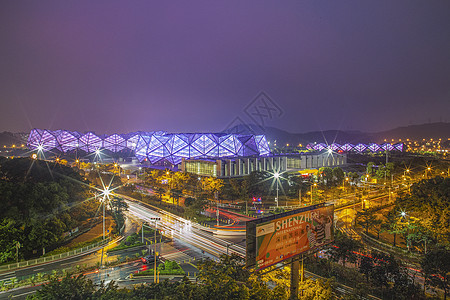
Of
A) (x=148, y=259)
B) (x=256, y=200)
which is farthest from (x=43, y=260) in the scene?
(x=256, y=200)

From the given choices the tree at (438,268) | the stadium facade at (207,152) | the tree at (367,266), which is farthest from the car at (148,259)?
the stadium facade at (207,152)

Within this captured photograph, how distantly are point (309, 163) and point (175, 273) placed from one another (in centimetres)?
4893

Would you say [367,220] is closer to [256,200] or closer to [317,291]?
[256,200]

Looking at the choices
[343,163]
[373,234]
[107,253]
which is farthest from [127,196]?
[343,163]

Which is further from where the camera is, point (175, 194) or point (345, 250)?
point (175, 194)

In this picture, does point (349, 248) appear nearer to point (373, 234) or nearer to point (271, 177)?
point (373, 234)

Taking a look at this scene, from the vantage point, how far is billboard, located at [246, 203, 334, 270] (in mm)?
9695

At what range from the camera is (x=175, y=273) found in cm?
1631

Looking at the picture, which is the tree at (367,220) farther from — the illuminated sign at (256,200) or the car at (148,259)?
the car at (148,259)

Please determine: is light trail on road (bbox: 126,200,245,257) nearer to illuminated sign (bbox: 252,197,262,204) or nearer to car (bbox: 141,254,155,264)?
car (bbox: 141,254,155,264)

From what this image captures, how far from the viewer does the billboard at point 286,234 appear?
31.8ft

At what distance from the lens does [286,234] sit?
1074 cm

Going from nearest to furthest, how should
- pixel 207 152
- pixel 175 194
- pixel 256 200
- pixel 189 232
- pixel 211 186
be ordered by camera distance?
pixel 189 232 → pixel 256 200 → pixel 211 186 → pixel 175 194 → pixel 207 152

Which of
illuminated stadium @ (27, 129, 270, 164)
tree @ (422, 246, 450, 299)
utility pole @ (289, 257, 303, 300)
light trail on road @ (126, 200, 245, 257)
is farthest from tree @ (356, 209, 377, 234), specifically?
illuminated stadium @ (27, 129, 270, 164)
